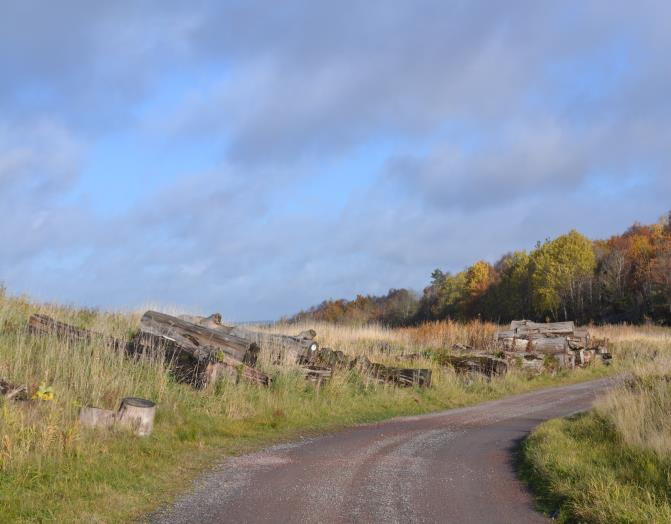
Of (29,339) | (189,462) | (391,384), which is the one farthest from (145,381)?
(391,384)

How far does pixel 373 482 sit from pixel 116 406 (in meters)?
4.43

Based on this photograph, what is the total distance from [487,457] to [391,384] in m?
7.45

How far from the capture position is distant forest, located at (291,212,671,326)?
59731 mm

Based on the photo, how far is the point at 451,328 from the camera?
2975cm

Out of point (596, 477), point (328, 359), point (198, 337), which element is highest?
point (198, 337)

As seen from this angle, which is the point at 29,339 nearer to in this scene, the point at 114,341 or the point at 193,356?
the point at 114,341

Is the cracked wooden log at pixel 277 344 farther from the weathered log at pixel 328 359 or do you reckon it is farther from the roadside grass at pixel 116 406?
the roadside grass at pixel 116 406

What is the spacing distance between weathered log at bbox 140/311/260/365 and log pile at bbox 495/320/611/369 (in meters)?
11.8

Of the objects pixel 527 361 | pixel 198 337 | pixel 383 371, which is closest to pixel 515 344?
pixel 527 361

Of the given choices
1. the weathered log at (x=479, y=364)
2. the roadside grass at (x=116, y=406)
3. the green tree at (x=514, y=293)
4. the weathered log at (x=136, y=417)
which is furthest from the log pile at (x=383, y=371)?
the green tree at (x=514, y=293)

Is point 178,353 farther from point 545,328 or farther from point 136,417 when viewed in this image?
point 545,328

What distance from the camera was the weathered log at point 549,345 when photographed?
81.0 feet

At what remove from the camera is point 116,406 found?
32.0 ft

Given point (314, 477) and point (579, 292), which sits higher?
point (579, 292)
